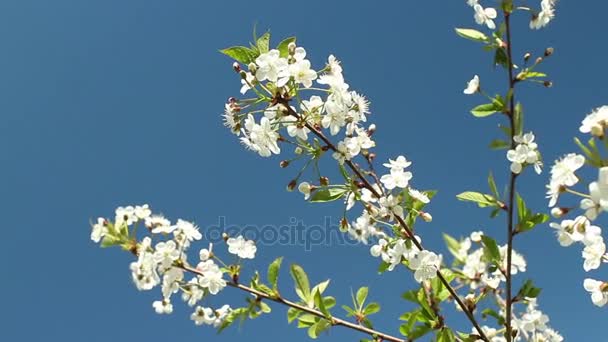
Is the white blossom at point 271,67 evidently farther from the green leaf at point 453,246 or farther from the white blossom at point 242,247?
the green leaf at point 453,246

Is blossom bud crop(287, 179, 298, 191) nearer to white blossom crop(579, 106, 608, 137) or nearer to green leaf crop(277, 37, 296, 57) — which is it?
green leaf crop(277, 37, 296, 57)

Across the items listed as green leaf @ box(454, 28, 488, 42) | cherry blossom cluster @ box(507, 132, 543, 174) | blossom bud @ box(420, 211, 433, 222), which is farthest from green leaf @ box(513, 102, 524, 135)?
blossom bud @ box(420, 211, 433, 222)

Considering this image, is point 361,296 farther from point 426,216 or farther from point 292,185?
point 292,185

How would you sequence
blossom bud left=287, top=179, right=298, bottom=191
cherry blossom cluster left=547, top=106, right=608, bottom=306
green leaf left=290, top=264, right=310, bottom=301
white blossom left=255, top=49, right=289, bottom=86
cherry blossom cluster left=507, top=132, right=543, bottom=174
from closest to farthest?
cherry blossom cluster left=547, top=106, right=608, bottom=306 → cherry blossom cluster left=507, top=132, right=543, bottom=174 → white blossom left=255, top=49, right=289, bottom=86 → blossom bud left=287, top=179, right=298, bottom=191 → green leaf left=290, top=264, right=310, bottom=301

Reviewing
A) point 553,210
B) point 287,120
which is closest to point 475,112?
point 553,210

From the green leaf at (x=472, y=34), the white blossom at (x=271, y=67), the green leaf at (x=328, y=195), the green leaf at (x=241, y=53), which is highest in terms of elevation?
the green leaf at (x=241, y=53)

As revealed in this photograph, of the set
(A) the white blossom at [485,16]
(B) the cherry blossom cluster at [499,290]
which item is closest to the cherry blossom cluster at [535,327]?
(B) the cherry blossom cluster at [499,290]

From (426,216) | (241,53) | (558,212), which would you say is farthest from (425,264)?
(241,53)
